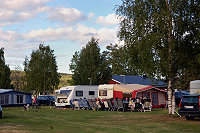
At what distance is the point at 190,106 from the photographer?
56.2 feet

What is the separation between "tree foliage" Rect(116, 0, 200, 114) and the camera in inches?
773

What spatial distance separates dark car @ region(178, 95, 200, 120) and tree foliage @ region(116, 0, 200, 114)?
8.80 feet

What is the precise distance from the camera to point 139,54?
2039cm

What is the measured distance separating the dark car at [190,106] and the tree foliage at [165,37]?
2.68 m

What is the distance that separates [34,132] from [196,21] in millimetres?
12668

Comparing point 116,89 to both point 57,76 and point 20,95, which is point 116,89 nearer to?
point 20,95

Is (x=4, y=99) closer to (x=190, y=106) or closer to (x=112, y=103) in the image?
(x=112, y=103)

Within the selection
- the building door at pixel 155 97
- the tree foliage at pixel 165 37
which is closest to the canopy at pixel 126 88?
the building door at pixel 155 97

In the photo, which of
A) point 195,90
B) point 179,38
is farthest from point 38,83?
point 179,38

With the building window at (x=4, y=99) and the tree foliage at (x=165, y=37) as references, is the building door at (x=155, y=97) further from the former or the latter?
the building window at (x=4, y=99)

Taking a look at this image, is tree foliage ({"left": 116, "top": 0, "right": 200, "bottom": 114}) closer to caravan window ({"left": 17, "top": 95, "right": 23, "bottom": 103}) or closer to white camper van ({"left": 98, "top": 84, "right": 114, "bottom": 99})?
white camper van ({"left": 98, "top": 84, "right": 114, "bottom": 99})

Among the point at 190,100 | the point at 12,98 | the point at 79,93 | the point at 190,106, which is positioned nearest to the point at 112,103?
the point at 79,93

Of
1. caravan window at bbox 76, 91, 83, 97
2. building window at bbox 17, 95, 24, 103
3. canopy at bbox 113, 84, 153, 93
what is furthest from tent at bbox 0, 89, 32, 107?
canopy at bbox 113, 84, 153, 93

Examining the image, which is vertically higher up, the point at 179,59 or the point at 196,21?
the point at 196,21
